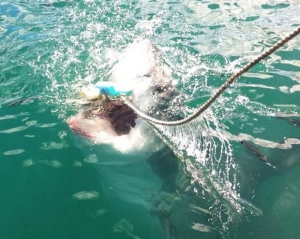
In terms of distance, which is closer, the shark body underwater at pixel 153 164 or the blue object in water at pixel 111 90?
the shark body underwater at pixel 153 164

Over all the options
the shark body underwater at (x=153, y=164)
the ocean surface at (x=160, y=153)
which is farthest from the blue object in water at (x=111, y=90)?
the ocean surface at (x=160, y=153)

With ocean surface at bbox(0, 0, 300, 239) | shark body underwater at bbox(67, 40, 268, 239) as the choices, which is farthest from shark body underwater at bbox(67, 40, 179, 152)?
ocean surface at bbox(0, 0, 300, 239)

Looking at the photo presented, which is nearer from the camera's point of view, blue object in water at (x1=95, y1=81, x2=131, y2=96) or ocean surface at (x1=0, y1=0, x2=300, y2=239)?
ocean surface at (x1=0, y1=0, x2=300, y2=239)

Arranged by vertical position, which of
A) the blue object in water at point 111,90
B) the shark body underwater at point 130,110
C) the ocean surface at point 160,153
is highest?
the blue object in water at point 111,90

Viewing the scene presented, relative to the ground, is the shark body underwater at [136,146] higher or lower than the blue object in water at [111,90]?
lower

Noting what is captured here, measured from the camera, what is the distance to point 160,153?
3.54 meters

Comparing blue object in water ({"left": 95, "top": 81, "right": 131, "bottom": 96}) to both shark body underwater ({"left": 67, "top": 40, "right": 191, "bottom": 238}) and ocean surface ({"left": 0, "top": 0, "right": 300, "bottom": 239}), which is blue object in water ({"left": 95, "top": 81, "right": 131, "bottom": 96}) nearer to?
shark body underwater ({"left": 67, "top": 40, "right": 191, "bottom": 238})

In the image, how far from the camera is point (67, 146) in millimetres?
4102

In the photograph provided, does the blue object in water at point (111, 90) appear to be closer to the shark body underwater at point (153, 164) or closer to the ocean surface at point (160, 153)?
the shark body underwater at point (153, 164)

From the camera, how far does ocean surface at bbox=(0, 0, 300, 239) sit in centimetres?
341

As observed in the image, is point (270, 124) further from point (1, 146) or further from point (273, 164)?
point (1, 146)

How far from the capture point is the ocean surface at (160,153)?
11.2 ft

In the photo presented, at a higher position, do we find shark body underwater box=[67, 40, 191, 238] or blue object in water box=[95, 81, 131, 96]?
blue object in water box=[95, 81, 131, 96]

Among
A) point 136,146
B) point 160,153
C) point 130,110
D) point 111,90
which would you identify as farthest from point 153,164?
point 111,90
